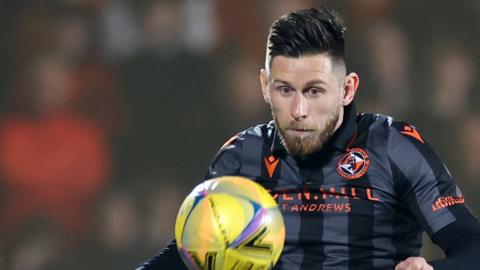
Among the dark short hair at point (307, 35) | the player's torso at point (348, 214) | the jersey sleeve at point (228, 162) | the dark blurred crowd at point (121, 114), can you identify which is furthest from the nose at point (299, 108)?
the dark blurred crowd at point (121, 114)

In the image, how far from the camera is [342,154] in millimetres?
3277

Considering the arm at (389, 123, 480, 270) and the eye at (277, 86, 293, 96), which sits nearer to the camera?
the arm at (389, 123, 480, 270)

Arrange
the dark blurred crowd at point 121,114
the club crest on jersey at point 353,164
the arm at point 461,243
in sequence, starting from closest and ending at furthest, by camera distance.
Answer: the arm at point 461,243
the club crest on jersey at point 353,164
the dark blurred crowd at point 121,114

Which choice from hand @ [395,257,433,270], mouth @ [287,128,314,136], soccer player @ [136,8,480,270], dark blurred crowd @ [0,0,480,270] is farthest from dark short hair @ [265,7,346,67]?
dark blurred crowd @ [0,0,480,270]

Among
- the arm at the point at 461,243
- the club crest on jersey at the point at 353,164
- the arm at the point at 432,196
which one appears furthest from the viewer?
the club crest on jersey at the point at 353,164

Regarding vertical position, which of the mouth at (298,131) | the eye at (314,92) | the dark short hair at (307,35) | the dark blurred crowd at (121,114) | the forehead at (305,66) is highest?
the dark short hair at (307,35)

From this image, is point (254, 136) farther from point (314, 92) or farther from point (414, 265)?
point (414, 265)

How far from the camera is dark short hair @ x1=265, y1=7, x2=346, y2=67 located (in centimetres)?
314

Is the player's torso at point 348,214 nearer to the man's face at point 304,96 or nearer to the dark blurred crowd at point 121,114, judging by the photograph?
the man's face at point 304,96

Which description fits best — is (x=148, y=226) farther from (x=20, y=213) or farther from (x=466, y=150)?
(x=466, y=150)

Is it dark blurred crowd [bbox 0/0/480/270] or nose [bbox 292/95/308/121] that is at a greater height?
nose [bbox 292/95/308/121]

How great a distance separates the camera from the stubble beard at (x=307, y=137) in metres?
3.13

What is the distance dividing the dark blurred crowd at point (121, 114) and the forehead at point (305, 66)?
1.90 meters

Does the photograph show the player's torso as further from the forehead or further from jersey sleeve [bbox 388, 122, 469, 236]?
the forehead
